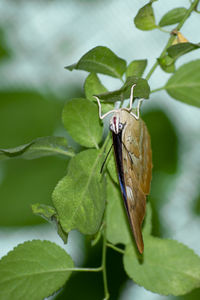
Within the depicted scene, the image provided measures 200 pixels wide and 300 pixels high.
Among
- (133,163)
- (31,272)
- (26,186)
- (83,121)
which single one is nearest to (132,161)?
(133,163)

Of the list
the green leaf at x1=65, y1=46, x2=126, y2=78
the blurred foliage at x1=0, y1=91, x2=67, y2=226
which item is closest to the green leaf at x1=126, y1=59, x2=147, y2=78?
the green leaf at x1=65, y1=46, x2=126, y2=78

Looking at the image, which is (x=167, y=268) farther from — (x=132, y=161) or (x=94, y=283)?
(x=94, y=283)

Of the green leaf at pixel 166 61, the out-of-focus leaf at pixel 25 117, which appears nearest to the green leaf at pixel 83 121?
the green leaf at pixel 166 61

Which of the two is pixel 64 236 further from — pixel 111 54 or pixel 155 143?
pixel 155 143

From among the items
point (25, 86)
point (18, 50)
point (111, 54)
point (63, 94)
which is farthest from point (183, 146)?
point (111, 54)

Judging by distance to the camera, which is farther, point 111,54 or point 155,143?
point 155,143

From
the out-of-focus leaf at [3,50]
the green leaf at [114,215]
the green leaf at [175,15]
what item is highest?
the out-of-focus leaf at [3,50]

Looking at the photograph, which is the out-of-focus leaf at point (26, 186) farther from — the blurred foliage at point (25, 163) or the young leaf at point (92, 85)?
the young leaf at point (92, 85)
